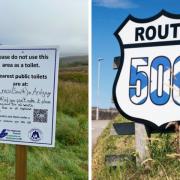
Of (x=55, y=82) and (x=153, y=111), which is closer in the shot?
(x=55, y=82)

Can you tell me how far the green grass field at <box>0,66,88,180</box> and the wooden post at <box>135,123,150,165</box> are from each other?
1.31 meters

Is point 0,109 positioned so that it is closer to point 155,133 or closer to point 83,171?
point 155,133

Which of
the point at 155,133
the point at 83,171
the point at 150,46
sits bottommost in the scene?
the point at 83,171

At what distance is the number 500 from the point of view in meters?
3.85

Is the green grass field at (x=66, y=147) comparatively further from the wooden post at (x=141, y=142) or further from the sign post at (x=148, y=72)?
the sign post at (x=148, y=72)

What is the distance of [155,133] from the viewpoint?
406cm

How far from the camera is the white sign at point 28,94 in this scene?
362 cm

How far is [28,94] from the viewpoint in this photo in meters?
3.71

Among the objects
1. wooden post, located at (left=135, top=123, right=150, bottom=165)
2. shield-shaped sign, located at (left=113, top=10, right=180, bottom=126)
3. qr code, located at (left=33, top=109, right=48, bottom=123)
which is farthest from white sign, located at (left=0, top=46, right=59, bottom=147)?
wooden post, located at (left=135, top=123, right=150, bottom=165)

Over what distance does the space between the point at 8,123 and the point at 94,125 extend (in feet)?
2.52

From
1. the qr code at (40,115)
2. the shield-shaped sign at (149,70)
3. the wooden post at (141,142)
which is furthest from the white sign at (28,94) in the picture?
the wooden post at (141,142)

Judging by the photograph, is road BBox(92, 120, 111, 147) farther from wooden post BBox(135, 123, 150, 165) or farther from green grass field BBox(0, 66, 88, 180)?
green grass field BBox(0, 66, 88, 180)

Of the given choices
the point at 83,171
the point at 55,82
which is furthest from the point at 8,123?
the point at 83,171

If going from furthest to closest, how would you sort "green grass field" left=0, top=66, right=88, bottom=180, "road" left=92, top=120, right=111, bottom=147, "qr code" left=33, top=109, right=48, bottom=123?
"green grass field" left=0, top=66, right=88, bottom=180, "road" left=92, top=120, right=111, bottom=147, "qr code" left=33, top=109, right=48, bottom=123
